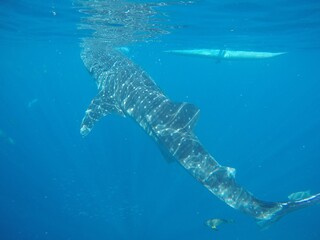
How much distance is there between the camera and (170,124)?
1079 cm

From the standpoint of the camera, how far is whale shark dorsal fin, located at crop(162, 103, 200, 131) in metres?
10.5

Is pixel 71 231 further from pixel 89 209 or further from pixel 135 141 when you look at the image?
pixel 135 141

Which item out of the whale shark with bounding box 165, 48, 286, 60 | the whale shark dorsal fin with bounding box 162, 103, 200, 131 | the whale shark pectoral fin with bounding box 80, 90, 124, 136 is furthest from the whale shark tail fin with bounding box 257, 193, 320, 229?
the whale shark with bounding box 165, 48, 286, 60

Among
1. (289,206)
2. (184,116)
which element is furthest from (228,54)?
(289,206)

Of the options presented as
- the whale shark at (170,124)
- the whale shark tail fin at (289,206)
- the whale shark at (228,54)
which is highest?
the whale shark at (228,54)

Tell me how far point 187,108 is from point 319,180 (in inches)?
840

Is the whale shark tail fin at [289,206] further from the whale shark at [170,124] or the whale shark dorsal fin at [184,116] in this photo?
the whale shark dorsal fin at [184,116]

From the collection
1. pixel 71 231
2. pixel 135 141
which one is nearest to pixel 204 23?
pixel 135 141

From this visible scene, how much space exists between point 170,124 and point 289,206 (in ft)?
15.7

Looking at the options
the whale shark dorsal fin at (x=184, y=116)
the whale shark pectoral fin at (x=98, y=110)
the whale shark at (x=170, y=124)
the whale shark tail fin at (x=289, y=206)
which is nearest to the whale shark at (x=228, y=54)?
the whale shark at (x=170, y=124)

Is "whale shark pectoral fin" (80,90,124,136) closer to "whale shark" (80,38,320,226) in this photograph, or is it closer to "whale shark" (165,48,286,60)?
"whale shark" (80,38,320,226)

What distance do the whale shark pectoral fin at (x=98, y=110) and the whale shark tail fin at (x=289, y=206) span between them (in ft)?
26.2

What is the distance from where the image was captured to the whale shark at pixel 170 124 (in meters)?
8.34

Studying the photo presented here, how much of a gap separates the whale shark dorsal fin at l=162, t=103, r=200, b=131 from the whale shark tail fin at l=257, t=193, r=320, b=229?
13.0 ft
